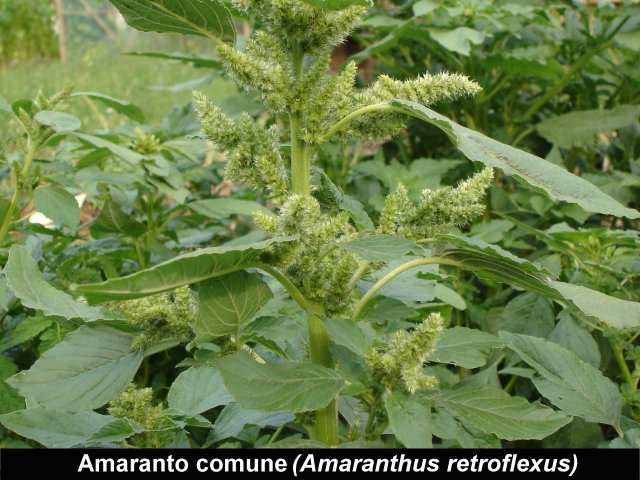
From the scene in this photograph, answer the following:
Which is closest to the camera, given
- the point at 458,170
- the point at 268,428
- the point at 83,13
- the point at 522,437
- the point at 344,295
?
the point at 522,437

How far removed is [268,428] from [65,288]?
461 mm

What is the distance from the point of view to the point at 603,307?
0.85 m

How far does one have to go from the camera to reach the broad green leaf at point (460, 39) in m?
1.86

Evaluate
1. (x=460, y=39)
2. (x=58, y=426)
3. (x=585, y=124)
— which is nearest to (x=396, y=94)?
(x=58, y=426)

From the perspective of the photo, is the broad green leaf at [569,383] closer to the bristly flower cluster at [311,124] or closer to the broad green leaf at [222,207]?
the bristly flower cluster at [311,124]

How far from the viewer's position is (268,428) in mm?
1425

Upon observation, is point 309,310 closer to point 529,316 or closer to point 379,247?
point 379,247

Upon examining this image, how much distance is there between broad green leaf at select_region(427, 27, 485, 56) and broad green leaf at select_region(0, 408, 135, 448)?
1.21 m

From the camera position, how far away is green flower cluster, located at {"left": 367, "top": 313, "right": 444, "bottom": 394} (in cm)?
85

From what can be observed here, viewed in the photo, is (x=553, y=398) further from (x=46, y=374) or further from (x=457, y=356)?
(x=46, y=374)

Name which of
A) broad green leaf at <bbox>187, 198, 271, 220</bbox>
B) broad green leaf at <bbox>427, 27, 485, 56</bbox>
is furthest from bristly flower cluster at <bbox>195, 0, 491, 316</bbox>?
broad green leaf at <bbox>427, 27, 485, 56</bbox>

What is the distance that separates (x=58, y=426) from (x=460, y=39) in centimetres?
131

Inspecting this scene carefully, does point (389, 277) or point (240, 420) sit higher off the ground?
point (389, 277)
